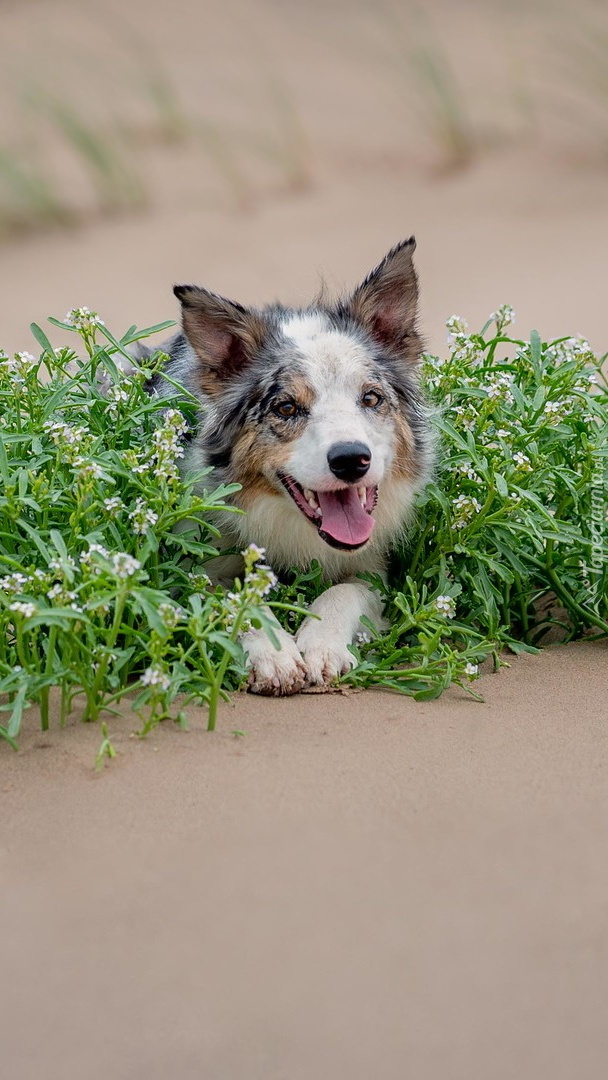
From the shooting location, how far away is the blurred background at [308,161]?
1266 cm

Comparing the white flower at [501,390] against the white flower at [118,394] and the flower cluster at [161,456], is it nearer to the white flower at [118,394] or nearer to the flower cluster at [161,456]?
the flower cluster at [161,456]

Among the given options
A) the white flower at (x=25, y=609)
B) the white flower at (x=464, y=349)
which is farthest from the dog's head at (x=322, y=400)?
the white flower at (x=25, y=609)

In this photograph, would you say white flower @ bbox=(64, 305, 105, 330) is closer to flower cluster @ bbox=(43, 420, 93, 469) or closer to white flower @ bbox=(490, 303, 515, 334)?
flower cluster @ bbox=(43, 420, 93, 469)

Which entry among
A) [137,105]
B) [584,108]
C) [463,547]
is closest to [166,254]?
[137,105]

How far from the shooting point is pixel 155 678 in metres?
3.30

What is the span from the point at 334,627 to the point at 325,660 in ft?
0.62

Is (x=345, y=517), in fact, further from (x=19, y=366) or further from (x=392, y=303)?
(x=19, y=366)

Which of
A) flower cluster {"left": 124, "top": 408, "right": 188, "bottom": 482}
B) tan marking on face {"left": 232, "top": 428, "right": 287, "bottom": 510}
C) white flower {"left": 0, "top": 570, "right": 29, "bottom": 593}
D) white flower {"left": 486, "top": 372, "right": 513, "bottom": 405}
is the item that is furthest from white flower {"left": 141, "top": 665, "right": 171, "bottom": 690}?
white flower {"left": 486, "top": 372, "right": 513, "bottom": 405}

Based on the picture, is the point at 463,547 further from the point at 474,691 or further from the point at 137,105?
the point at 137,105

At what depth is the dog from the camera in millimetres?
4168

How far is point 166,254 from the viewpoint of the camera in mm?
13297

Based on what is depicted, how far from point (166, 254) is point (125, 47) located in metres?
5.93

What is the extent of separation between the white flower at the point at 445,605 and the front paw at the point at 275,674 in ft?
1.58

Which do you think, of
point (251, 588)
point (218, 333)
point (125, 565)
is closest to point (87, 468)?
point (125, 565)
